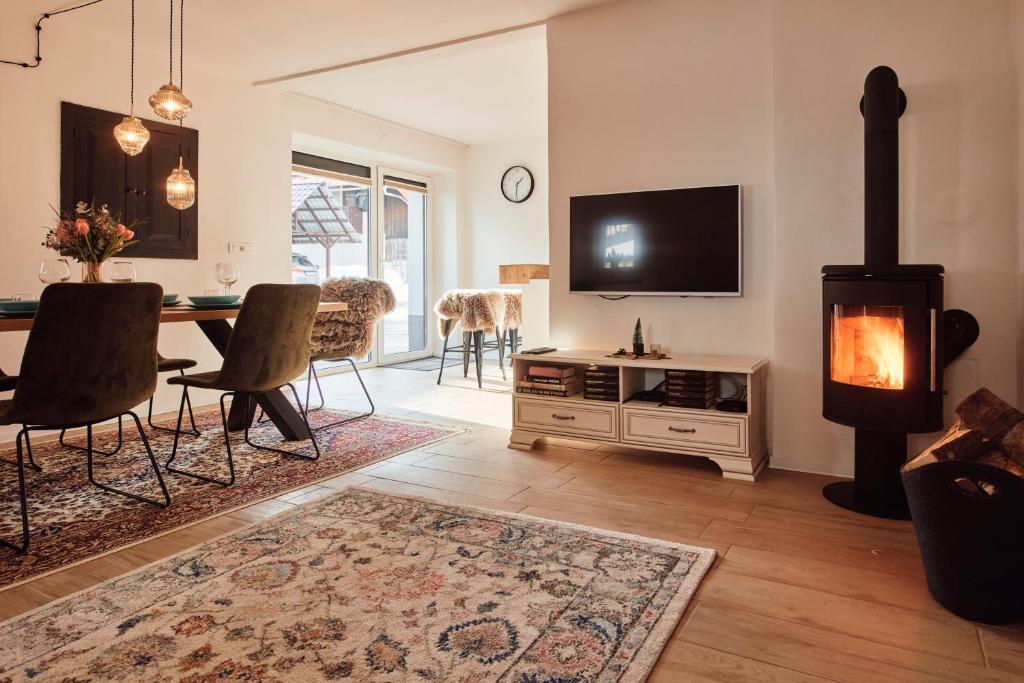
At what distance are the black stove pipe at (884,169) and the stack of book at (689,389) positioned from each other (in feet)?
2.85

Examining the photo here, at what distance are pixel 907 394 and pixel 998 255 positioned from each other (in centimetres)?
79

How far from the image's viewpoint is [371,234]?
680cm

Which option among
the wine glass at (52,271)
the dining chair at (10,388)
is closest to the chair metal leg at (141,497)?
the dining chair at (10,388)

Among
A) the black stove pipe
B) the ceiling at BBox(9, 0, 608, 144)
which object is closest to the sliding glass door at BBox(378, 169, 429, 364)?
the ceiling at BBox(9, 0, 608, 144)

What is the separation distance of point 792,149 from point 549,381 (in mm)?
1616

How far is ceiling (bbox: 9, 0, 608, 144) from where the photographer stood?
145 inches

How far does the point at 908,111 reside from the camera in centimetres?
279

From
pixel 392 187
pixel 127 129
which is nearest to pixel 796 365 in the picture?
pixel 127 129

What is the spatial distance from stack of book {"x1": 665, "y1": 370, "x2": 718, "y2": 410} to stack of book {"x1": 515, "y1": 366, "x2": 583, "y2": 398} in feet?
1.80

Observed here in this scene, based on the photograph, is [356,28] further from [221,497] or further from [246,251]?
[221,497]

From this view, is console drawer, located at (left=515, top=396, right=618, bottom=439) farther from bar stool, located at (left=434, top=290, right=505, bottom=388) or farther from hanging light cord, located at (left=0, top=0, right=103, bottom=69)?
hanging light cord, located at (left=0, top=0, right=103, bottom=69)

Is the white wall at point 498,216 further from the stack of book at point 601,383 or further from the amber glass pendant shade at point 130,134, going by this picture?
the amber glass pendant shade at point 130,134

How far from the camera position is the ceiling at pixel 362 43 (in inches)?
145

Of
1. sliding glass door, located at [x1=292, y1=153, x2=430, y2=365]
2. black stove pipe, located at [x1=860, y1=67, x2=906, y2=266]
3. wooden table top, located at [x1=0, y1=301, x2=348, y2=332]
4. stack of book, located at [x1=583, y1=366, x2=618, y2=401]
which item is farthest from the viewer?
sliding glass door, located at [x1=292, y1=153, x2=430, y2=365]
